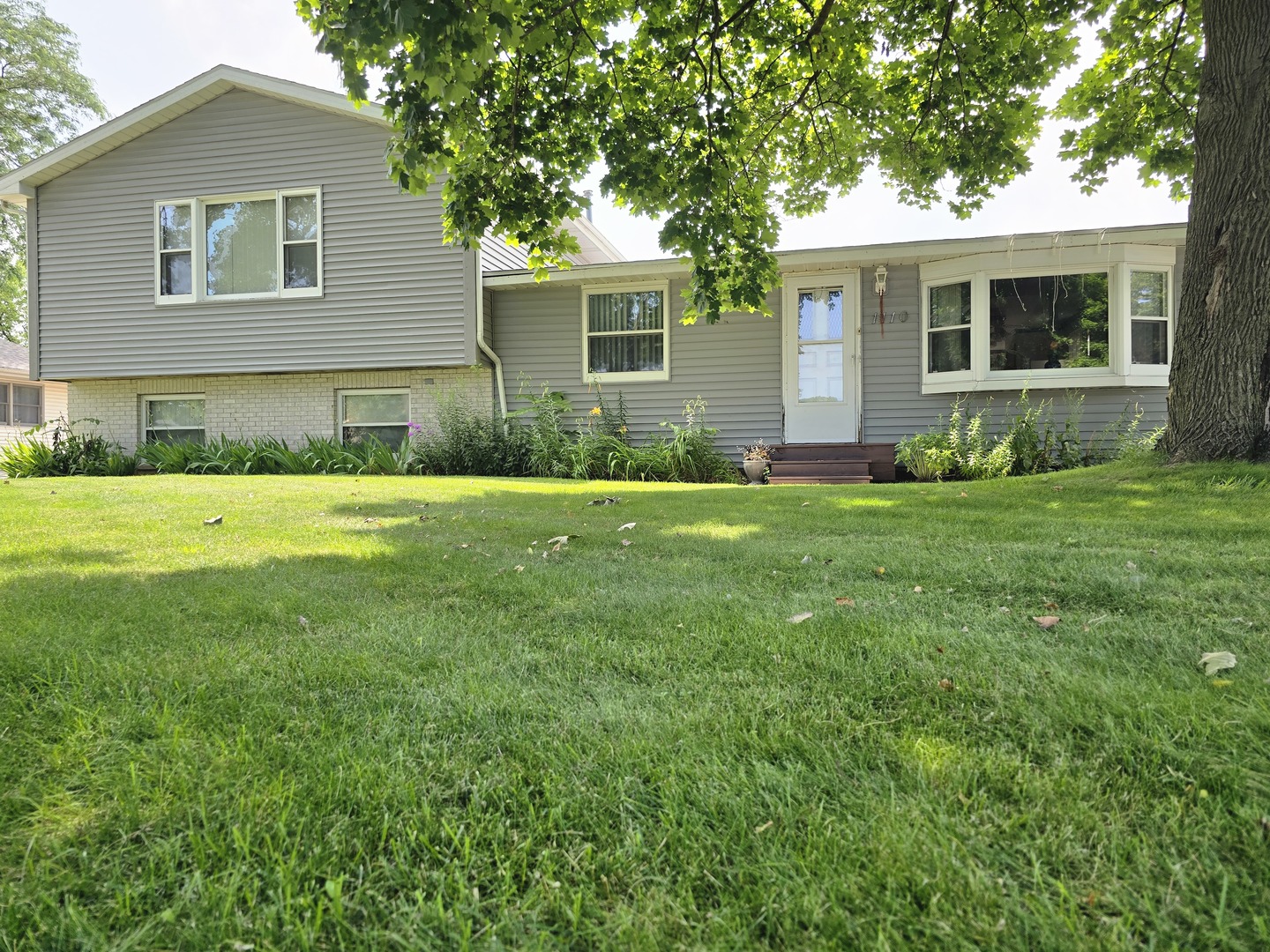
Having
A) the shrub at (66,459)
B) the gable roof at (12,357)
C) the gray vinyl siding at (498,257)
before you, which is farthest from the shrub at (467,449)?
the gable roof at (12,357)

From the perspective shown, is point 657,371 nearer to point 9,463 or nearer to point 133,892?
point 133,892

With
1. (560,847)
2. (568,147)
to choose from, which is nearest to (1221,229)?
(568,147)

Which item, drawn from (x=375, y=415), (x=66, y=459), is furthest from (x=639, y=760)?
(x=66, y=459)

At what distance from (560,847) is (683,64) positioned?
708 centimetres

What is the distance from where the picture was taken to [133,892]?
1.04 m

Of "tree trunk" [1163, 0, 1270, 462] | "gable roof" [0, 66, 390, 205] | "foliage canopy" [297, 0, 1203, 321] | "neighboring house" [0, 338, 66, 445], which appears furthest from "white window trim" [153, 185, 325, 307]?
"tree trunk" [1163, 0, 1270, 462]

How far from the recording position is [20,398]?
20219mm

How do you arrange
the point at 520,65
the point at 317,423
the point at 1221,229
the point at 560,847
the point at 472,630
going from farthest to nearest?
the point at 317,423 → the point at 520,65 → the point at 1221,229 → the point at 472,630 → the point at 560,847

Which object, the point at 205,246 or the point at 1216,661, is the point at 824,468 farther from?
the point at 205,246

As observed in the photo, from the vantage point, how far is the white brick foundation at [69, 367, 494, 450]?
1159cm

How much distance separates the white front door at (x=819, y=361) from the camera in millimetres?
10453

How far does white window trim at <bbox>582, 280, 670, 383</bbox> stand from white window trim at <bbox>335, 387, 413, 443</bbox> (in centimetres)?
321

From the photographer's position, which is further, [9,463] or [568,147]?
[9,463]

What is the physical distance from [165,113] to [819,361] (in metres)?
11.7
